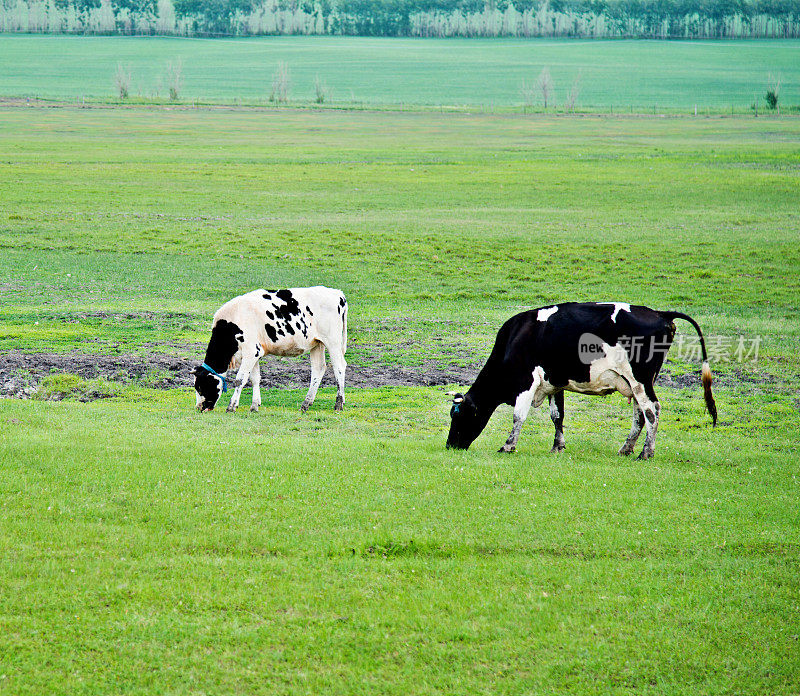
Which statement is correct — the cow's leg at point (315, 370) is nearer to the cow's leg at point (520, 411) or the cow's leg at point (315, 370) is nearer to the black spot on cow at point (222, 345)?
the black spot on cow at point (222, 345)

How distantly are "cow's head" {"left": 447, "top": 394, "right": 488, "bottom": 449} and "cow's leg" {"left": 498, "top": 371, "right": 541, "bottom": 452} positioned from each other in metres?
0.50

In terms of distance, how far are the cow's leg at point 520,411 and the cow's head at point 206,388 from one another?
5.28 meters

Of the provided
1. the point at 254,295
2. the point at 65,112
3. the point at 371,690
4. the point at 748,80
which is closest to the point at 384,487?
the point at 371,690

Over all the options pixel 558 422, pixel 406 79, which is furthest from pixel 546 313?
pixel 406 79

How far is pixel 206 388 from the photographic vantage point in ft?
52.0

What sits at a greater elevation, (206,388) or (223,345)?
(223,345)

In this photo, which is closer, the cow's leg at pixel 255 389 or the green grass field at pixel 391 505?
the green grass field at pixel 391 505

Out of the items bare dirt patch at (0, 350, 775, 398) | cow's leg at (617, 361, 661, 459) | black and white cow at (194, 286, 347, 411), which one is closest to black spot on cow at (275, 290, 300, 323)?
black and white cow at (194, 286, 347, 411)

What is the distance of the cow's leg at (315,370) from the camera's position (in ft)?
54.1

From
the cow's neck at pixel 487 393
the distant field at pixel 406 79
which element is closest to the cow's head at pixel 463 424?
the cow's neck at pixel 487 393

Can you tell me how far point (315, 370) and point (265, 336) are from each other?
1.20 m

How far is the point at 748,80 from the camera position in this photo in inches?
6772

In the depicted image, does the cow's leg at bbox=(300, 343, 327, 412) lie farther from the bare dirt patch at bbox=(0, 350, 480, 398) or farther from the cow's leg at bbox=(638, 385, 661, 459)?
the cow's leg at bbox=(638, 385, 661, 459)

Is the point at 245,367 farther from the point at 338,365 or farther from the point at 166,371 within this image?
the point at 166,371
